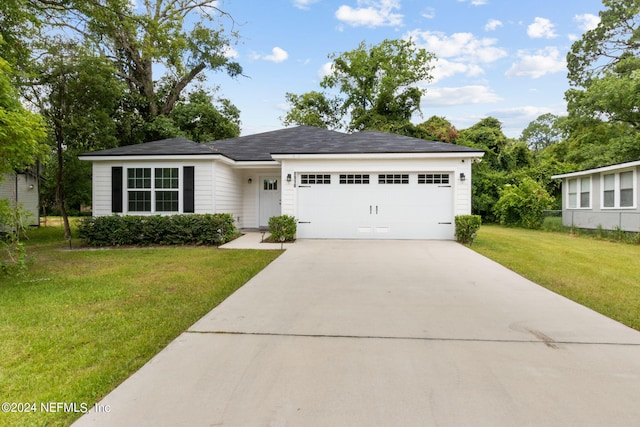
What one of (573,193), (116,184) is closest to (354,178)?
(116,184)

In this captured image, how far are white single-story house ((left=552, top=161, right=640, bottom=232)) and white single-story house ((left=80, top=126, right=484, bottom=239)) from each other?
21.2 ft

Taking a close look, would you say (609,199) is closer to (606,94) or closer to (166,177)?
(606,94)

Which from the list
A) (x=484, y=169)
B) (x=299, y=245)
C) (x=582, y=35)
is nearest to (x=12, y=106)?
(x=299, y=245)

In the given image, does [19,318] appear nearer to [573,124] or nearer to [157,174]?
[157,174]

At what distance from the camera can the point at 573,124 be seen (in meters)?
22.8

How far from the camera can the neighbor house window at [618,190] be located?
40.7 feet

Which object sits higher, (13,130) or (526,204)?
(13,130)

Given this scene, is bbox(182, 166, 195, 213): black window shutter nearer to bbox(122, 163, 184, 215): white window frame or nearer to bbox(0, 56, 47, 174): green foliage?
bbox(122, 163, 184, 215): white window frame

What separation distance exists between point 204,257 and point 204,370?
18.2 ft

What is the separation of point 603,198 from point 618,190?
0.89 meters

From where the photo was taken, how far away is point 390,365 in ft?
9.43

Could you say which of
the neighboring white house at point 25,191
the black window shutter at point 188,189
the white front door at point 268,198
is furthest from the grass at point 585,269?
the neighboring white house at point 25,191

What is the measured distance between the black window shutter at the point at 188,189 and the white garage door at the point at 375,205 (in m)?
3.32

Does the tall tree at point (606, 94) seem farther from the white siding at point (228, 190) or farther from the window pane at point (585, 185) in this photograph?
the white siding at point (228, 190)
